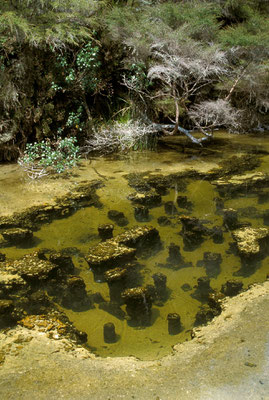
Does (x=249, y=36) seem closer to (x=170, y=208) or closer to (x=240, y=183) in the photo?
(x=240, y=183)

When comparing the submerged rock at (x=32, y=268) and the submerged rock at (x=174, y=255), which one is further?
the submerged rock at (x=174, y=255)

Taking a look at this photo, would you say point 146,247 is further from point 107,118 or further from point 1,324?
point 107,118

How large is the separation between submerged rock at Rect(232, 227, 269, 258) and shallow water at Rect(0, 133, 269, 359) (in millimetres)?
99

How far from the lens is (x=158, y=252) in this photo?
3404 mm

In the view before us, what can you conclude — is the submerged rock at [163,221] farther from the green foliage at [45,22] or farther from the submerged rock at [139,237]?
the green foliage at [45,22]

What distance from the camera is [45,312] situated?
102 inches

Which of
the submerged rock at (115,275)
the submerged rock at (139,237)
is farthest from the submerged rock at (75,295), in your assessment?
the submerged rock at (139,237)

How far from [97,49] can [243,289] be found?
548 centimetres

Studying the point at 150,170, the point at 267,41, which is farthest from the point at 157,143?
the point at 267,41

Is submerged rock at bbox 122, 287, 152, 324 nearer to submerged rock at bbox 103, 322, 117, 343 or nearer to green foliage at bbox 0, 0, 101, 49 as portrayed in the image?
submerged rock at bbox 103, 322, 117, 343

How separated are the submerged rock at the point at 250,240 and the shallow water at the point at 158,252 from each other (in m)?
0.10

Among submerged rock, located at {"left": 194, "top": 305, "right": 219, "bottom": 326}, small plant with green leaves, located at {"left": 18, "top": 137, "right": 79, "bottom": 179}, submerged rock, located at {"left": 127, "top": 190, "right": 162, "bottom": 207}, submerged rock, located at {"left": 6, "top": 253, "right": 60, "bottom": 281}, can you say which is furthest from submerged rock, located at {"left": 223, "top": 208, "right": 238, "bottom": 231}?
small plant with green leaves, located at {"left": 18, "top": 137, "right": 79, "bottom": 179}

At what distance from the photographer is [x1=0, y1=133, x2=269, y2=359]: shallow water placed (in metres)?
2.35

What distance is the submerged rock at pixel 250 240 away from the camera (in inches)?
125
